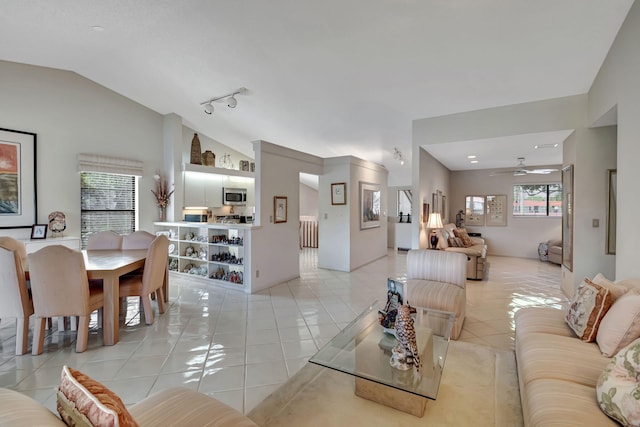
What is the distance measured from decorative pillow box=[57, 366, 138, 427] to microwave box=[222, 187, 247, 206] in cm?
697

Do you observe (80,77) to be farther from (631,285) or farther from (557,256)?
(557,256)

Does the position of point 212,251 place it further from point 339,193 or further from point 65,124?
point 65,124

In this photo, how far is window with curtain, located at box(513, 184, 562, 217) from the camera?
23.9 ft

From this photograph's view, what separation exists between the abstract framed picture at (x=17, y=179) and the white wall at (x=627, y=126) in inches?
296

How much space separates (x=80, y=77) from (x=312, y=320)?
5832 millimetres

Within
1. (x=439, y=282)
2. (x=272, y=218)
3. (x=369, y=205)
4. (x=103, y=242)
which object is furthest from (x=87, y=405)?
(x=369, y=205)

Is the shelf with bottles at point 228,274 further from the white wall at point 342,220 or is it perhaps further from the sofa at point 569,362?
the sofa at point 569,362

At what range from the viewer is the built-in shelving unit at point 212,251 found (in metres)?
4.70

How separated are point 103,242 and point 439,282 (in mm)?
4432

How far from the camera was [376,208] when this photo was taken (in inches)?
278

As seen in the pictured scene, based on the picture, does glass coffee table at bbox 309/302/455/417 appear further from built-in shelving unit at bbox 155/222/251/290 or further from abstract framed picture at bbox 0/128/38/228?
abstract framed picture at bbox 0/128/38/228

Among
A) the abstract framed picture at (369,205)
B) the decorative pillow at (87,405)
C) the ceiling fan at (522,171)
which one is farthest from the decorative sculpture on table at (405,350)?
the ceiling fan at (522,171)

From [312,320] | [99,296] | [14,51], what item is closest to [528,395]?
[312,320]

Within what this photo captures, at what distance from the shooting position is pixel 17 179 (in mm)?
4582
